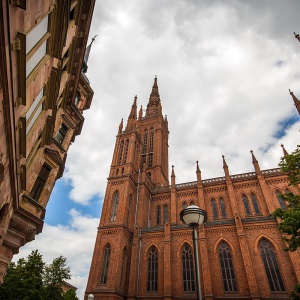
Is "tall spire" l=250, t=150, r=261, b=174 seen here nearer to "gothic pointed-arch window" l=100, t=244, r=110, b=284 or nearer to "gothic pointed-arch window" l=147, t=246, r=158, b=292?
"gothic pointed-arch window" l=147, t=246, r=158, b=292

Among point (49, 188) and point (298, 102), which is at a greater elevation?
point (298, 102)

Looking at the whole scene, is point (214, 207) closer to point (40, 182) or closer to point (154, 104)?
point (40, 182)

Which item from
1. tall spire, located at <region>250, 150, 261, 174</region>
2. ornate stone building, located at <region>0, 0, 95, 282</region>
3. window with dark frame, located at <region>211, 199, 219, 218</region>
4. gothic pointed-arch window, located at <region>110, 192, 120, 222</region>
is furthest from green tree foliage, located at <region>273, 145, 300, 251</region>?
gothic pointed-arch window, located at <region>110, 192, 120, 222</region>

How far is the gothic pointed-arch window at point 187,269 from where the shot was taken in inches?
928

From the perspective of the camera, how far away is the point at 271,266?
73.3 feet

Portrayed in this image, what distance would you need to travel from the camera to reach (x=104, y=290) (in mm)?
22891

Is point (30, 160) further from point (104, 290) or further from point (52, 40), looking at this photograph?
point (104, 290)

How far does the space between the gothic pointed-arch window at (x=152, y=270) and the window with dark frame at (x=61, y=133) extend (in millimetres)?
18623

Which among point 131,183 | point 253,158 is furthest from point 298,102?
point 131,183

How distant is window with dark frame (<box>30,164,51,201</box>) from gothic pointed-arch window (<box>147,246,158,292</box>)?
61.5 ft

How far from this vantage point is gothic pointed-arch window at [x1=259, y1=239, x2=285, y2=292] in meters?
21.4

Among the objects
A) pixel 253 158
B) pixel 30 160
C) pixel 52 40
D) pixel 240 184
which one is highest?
pixel 253 158

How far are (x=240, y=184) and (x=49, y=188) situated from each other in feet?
84.2

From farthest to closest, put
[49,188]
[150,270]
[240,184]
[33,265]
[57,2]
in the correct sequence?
[240,184], [150,270], [33,265], [49,188], [57,2]
